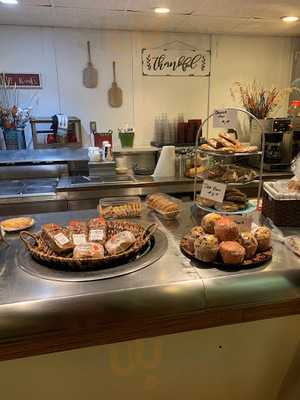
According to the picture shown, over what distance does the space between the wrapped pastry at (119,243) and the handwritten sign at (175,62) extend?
2.48m

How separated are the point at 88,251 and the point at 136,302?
0.78 feet

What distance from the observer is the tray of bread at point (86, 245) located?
988mm

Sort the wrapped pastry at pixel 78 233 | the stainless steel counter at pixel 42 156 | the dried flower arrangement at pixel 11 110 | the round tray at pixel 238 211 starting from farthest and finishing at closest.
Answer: the dried flower arrangement at pixel 11 110, the stainless steel counter at pixel 42 156, the round tray at pixel 238 211, the wrapped pastry at pixel 78 233

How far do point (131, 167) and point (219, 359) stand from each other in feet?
7.21

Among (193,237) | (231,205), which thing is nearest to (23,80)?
(231,205)

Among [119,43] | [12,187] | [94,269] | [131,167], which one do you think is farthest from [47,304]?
[119,43]

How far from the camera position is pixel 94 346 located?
95cm

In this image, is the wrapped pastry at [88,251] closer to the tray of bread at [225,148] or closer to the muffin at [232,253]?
the muffin at [232,253]

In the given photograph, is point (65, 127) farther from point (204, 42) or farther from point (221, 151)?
point (221, 151)

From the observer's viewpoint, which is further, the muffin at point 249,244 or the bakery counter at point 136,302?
the muffin at point 249,244

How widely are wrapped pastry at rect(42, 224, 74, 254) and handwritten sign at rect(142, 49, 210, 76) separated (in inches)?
96.9

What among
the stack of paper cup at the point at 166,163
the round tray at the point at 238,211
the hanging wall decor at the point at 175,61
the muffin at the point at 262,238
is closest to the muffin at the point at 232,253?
the muffin at the point at 262,238

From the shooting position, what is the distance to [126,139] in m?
3.09

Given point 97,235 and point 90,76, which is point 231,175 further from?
point 90,76
